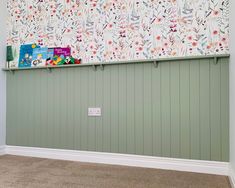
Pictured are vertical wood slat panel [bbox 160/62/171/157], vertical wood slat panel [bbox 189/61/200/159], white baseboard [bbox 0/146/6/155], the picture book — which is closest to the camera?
vertical wood slat panel [bbox 189/61/200/159]

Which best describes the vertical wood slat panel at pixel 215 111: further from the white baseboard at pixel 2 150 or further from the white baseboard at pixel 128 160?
the white baseboard at pixel 2 150

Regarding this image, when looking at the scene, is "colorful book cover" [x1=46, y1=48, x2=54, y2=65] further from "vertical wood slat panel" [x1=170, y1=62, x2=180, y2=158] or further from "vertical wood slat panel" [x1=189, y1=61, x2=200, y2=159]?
"vertical wood slat panel" [x1=189, y1=61, x2=200, y2=159]

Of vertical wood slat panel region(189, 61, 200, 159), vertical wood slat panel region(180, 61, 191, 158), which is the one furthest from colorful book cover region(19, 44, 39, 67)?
vertical wood slat panel region(189, 61, 200, 159)

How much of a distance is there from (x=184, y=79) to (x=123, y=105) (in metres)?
0.87

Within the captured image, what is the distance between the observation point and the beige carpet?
241 centimetres

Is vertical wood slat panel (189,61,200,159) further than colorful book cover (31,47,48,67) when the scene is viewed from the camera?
No

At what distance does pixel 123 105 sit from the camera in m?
3.18

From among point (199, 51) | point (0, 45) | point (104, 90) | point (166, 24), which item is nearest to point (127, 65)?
point (104, 90)

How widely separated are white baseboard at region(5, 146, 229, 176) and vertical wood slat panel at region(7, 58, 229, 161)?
0.23ft

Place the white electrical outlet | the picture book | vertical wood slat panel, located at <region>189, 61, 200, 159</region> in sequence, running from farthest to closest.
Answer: the picture book → the white electrical outlet → vertical wood slat panel, located at <region>189, 61, 200, 159</region>

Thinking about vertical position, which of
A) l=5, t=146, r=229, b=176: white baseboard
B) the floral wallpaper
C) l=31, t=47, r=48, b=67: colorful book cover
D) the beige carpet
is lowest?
the beige carpet

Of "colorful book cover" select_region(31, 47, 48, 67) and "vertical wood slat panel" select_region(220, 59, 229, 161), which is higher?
"colorful book cover" select_region(31, 47, 48, 67)

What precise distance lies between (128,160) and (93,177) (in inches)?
25.2

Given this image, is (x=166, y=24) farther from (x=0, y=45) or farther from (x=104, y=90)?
(x=0, y=45)
